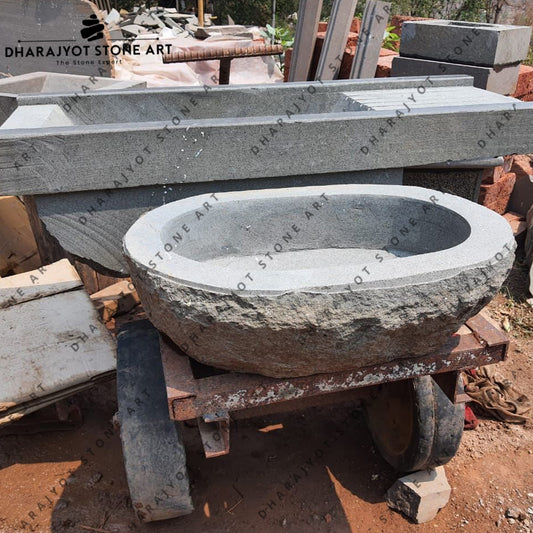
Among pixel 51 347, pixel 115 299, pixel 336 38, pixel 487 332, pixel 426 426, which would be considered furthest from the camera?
pixel 336 38

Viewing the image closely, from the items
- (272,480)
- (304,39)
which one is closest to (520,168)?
(304,39)

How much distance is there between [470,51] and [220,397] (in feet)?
11.4

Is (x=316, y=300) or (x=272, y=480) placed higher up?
(x=316, y=300)

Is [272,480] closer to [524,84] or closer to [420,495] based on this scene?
[420,495]

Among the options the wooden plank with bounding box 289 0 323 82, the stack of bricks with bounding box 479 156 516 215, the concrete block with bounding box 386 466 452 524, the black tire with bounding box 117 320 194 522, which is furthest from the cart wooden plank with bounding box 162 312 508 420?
the wooden plank with bounding box 289 0 323 82

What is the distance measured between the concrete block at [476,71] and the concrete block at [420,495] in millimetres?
2902

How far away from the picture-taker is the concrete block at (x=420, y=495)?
2252 mm

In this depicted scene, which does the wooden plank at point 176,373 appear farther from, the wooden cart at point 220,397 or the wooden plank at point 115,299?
the wooden plank at point 115,299

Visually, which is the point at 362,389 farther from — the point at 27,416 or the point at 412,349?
the point at 27,416

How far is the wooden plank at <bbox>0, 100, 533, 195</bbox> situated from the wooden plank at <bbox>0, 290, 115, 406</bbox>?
60 centimetres

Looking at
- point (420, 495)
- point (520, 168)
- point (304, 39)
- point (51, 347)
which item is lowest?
point (420, 495)

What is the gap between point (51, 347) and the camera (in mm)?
2564

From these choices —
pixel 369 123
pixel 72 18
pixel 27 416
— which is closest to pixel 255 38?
pixel 72 18

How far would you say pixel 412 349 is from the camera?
1.77 meters
